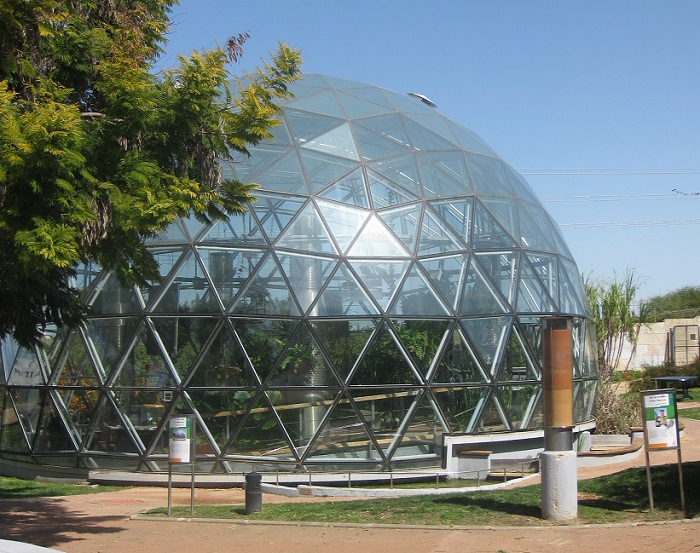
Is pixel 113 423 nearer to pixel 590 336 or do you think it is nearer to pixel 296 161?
pixel 296 161

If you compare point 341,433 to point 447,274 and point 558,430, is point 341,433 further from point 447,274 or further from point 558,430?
point 558,430

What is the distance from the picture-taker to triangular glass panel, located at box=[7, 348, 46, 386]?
19.8 meters

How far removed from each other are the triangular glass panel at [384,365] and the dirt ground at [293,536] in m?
5.75

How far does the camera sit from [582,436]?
73.3ft

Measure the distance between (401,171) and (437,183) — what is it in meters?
1.03

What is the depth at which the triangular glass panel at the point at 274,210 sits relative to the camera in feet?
62.3

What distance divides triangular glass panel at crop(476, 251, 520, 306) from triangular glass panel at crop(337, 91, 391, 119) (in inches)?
218

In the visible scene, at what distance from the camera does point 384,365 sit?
18.3 meters

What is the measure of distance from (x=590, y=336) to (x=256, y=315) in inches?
449

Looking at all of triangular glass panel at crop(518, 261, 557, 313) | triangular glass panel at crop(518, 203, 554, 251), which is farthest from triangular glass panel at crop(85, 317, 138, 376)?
triangular glass panel at crop(518, 203, 554, 251)

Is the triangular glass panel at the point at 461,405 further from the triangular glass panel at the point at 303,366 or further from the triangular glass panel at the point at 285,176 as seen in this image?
the triangular glass panel at the point at 285,176

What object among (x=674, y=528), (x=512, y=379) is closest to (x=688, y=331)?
(x=512, y=379)

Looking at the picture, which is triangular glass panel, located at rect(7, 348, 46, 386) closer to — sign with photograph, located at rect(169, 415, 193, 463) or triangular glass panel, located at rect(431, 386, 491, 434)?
sign with photograph, located at rect(169, 415, 193, 463)

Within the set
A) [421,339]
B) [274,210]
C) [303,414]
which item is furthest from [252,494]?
[274,210]
